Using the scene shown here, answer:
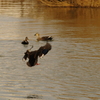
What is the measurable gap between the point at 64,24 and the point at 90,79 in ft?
63.1

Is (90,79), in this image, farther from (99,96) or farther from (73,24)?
(73,24)

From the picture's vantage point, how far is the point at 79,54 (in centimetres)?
2056

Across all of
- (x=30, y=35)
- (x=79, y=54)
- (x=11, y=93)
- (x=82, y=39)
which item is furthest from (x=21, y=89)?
(x=30, y=35)

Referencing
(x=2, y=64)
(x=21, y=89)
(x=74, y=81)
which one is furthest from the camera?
(x=2, y=64)

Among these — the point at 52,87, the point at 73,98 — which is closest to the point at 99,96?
the point at 73,98

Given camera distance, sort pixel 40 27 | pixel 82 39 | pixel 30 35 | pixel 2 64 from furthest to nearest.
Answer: pixel 40 27 < pixel 30 35 < pixel 82 39 < pixel 2 64

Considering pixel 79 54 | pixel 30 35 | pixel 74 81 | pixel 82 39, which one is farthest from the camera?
pixel 30 35

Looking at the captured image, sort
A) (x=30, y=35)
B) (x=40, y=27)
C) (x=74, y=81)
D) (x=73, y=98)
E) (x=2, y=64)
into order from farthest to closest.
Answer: (x=40, y=27), (x=30, y=35), (x=2, y=64), (x=74, y=81), (x=73, y=98)

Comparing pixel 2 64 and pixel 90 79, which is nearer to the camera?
pixel 90 79

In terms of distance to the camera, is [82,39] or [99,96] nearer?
[99,96]

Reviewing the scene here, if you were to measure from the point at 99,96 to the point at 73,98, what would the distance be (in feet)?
2.49

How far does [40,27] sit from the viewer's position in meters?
32.5

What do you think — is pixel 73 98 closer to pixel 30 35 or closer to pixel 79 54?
pixel 79 54

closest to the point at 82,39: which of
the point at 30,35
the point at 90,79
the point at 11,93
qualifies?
the point at 30,35
